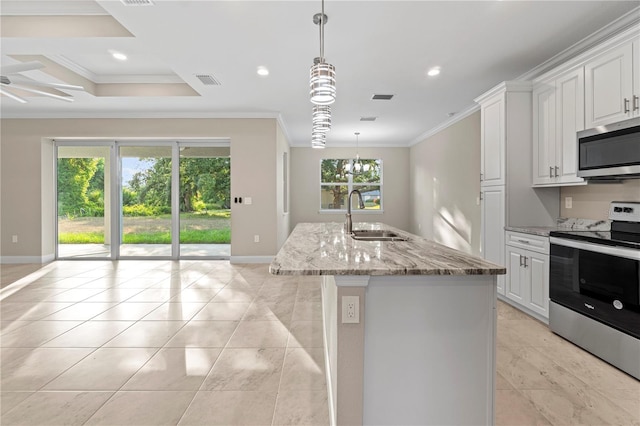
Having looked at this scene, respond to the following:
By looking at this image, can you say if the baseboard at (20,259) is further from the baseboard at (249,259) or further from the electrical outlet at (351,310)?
the electrical outlet at (351,310)

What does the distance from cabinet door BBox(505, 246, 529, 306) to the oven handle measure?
504 mm

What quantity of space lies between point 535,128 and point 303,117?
3861 mm

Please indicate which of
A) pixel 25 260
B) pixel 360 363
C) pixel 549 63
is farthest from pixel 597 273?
pixel 25 260

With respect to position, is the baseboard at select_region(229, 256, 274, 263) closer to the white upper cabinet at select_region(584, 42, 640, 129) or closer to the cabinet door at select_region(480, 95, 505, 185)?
the cabinet door at select_region(480, 95, 505, 185)

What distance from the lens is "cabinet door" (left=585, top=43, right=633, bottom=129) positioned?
8.19 feet

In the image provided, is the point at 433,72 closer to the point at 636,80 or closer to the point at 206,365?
the point at 636,80

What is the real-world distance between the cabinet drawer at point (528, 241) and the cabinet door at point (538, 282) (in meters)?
0.06

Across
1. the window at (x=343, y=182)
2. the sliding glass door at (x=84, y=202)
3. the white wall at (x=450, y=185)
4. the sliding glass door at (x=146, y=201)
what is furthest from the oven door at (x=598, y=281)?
the sliding glass door at (x=84, y=202)

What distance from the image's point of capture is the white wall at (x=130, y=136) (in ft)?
19.2

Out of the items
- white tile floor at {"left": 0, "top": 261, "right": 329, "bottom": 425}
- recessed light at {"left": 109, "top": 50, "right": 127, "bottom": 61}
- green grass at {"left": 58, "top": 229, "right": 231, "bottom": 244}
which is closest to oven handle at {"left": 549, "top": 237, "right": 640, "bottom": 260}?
white tile floor at {"left": 0, "top": 261, "right": 329, "bottom": 425}

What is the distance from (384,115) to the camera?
5.96 meters

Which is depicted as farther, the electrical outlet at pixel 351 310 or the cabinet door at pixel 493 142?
the cabinet door at pixel 493 142

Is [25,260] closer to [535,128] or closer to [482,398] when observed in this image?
[482,398]

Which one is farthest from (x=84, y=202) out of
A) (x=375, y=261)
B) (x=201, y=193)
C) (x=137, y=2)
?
(x=375, y=261)
